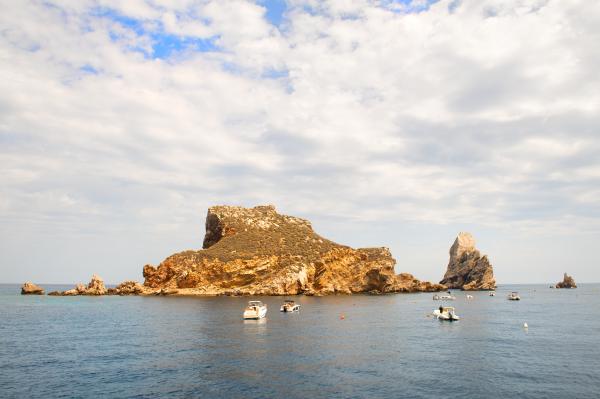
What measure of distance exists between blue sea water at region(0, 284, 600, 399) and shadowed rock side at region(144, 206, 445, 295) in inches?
2717

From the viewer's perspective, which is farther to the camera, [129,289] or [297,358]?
[129,289]

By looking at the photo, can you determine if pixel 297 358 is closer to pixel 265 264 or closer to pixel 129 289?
pixel 265 264

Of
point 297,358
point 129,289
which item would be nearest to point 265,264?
point 129,289

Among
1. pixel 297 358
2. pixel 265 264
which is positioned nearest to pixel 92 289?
pixel 265 264

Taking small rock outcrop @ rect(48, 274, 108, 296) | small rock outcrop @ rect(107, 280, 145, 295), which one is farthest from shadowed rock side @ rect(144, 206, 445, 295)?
small rock outcrop @ rect(48, 274, 108, 296)

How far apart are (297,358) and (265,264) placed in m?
107

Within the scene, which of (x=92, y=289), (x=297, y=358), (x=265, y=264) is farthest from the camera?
(x=92, y=289)

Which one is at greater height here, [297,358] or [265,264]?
[265,264]

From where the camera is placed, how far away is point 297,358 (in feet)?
161

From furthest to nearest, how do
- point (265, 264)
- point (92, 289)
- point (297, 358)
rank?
point (92, 289) → point (265, 264) → point (297, 358)

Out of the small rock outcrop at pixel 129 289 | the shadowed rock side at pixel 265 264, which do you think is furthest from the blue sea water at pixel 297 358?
the small rock outcrop at pixel 129 289

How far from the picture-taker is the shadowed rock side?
505ft

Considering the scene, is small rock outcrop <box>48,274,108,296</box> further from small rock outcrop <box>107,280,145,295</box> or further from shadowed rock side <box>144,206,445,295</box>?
shadowed rock side <box>144,206,445,295</box>

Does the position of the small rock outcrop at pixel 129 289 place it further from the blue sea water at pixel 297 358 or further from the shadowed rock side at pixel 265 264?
the blue sea water at pixel 297 358
